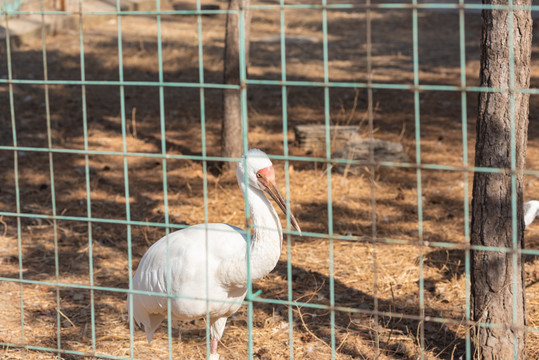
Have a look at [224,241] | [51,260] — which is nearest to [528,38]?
[224,241]

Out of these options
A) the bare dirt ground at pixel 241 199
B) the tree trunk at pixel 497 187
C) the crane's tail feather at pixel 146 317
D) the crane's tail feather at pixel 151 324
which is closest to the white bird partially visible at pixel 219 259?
the crane's tail feather at pixel 146 317

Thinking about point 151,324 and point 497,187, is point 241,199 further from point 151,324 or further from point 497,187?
point 497,187

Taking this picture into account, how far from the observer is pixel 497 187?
408 cm

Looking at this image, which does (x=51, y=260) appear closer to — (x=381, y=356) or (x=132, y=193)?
(x=132, y=193)

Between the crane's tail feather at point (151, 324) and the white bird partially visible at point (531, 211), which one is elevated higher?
the white bird partially visible at point (531, 211)

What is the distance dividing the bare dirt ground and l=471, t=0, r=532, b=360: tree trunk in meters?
0.42

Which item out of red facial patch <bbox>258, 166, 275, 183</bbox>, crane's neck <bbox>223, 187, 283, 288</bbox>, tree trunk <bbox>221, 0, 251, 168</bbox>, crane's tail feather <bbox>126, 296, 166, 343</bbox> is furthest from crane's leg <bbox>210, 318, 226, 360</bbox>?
tree trunk <bbox>221, 0, 251, 168</bbox>

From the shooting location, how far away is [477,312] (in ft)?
14.1

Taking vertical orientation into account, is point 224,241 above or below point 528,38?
below

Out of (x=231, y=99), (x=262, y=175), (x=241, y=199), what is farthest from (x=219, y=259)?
(x=231, y=99)

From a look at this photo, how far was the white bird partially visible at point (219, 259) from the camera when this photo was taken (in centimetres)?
411

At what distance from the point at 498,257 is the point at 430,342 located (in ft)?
3.14

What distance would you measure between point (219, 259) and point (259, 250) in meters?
0.25

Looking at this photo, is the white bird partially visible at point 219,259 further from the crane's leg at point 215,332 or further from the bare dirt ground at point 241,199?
the bare dirt ground at point 241,199
